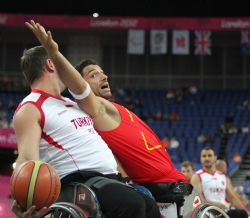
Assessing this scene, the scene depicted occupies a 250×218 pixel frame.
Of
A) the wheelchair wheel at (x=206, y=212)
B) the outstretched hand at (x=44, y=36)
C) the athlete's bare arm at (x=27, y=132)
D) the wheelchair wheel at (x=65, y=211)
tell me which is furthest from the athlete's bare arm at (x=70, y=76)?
the wheelchair wheel at (x=206, y=212)

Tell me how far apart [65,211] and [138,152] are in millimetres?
836

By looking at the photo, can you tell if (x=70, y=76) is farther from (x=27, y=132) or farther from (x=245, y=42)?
(x=245, y=42)

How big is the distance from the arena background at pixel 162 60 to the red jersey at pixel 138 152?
15.9 m

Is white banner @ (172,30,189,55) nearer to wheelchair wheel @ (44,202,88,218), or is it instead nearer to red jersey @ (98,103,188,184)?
red jersey @ (98,103,188,184)

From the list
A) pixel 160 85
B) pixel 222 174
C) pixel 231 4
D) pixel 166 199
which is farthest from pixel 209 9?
pixel 166 199

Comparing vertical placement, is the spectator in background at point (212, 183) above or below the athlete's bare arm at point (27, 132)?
below

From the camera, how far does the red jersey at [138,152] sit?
147 inches

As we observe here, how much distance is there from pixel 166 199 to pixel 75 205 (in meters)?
0.95

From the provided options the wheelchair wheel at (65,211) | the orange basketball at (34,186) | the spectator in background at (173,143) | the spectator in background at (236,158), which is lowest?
the spectator in background at (236,158)

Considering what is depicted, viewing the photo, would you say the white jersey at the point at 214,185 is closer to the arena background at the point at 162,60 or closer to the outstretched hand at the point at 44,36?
the outstretched hand at the point at 44,36

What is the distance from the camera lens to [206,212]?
382 centimetres

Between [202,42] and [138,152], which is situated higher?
[202,42]

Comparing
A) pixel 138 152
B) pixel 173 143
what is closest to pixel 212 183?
pixel 138 152

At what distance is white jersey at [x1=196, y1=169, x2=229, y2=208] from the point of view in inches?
318
